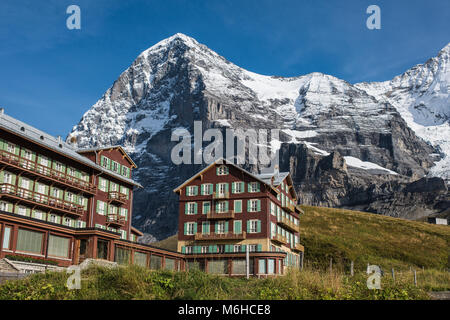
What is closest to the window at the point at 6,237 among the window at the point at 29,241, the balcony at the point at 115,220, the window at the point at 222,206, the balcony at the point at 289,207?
the window at the point at 29,241

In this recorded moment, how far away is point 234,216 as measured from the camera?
6650 centimetres

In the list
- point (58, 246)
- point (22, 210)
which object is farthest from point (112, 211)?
point (58, 246)

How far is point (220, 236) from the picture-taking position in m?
65.6

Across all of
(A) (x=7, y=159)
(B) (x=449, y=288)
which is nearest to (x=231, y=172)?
(A) (x=7, y=159)

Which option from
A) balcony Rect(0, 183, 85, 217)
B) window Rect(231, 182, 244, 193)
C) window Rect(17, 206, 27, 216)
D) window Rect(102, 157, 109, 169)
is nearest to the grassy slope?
window Rect(231, 182, 244, 193)

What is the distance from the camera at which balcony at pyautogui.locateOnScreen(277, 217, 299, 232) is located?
6942 centimetres

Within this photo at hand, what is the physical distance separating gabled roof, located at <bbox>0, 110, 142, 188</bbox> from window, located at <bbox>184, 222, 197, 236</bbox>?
12.1 metres

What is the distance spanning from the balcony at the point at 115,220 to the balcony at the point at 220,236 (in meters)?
9.94

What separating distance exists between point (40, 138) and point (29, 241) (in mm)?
13318

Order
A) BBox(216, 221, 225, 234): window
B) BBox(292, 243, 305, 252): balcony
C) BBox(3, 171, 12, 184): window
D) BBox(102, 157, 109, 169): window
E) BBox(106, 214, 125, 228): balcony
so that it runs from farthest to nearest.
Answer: BBox(292, 243, 305, 252): balcony < BBox(216, 221, 225, 234): window < BBox(102, 157, 109, 169): window < BBox(106, 214, 125, 228): balcony < BBox(3, 171, 12, 184): window

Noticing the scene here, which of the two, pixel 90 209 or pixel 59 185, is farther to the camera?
pixel 90 209

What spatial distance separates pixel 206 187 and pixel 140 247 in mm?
19914

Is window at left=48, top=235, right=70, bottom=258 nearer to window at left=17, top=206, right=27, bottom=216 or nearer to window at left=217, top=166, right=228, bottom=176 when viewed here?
window at left=17, top=206, right=27, bottom=216

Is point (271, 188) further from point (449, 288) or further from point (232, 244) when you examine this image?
point (449, 288)
